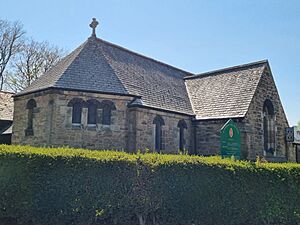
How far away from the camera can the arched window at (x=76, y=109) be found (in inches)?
639

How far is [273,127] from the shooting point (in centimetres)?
2242

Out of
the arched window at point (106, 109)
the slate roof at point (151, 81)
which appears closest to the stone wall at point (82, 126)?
the arched window at point (106, 109)

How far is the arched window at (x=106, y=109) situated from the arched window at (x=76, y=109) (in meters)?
1.13

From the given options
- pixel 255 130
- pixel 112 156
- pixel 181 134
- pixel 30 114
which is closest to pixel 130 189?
pixel 112 156

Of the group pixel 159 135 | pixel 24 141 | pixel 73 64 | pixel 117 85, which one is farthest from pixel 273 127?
pixel 24 141

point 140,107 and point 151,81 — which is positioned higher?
point 151,81

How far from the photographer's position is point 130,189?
8305 mm

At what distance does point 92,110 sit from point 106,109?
77cm

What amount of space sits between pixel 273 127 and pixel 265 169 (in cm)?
1303

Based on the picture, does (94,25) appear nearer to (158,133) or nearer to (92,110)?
(92,110)

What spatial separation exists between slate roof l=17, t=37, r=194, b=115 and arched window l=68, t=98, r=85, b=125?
0.68 m

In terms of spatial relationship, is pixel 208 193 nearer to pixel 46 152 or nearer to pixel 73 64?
pixel 46 152

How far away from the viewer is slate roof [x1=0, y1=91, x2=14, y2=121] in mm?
23800

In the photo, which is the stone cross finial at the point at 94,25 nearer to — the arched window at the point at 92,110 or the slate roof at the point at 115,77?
the slate roof at the point at 115,77
